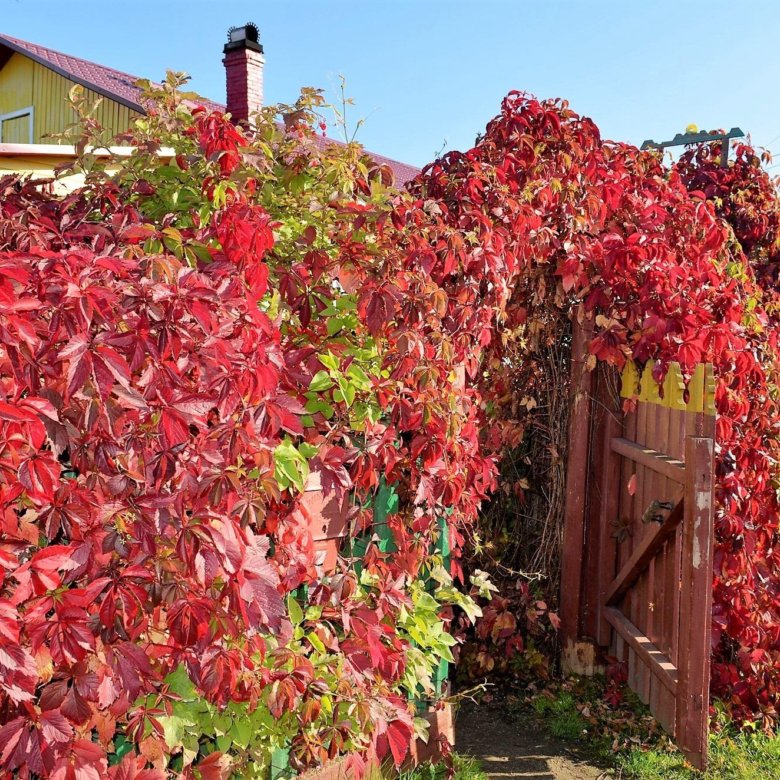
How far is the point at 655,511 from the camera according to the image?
363 cm

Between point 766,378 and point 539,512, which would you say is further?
point 539,512

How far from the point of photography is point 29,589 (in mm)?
1536

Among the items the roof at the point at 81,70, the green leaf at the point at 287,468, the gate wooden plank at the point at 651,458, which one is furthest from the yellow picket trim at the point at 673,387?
the roof at the point at 81,70

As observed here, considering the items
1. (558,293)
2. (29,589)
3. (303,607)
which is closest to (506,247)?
(558,293)

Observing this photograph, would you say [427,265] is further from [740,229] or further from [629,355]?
[740,229]

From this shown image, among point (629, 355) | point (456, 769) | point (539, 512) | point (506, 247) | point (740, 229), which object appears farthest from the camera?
point (740, 229)

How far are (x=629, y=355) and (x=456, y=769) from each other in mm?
2110

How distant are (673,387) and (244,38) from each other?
15336mm

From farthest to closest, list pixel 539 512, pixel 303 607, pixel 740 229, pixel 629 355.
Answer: pixel 740 229
pixel 539 512
pixel 629 355
pixel 303 607

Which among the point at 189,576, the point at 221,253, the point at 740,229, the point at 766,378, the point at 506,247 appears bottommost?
the point at 189,576

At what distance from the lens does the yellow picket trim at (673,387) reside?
3.34 meters

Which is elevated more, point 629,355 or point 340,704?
point 629,355

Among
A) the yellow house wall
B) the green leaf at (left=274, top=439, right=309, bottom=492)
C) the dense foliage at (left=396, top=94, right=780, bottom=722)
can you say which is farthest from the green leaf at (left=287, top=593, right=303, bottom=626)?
the yellow house wall

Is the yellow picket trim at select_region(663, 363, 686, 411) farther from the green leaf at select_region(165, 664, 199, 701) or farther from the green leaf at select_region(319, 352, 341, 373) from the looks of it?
the green leaf at select_region(165, 664, 199, 701)
